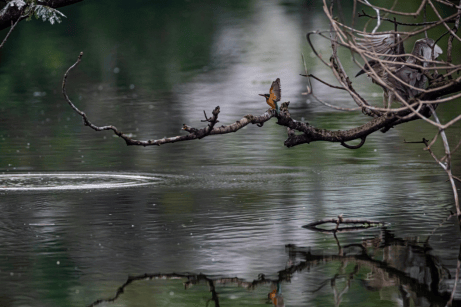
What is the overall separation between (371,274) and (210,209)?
14.4ft

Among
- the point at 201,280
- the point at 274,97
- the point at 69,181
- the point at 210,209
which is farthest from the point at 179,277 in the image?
the point at 69,181

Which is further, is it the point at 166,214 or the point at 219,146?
the point at 219,146

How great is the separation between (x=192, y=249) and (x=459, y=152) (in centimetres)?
980

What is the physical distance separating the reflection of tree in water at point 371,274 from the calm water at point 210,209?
0.02 meters

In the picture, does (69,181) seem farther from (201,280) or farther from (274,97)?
(201,280)

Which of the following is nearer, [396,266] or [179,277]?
[179,277]

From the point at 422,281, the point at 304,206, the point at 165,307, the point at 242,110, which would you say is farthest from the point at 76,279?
the point at 242,110

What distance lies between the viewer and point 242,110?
3127 cm

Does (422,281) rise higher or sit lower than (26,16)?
lower

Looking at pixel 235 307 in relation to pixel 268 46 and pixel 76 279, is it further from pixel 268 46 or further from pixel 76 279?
pixel 268 46

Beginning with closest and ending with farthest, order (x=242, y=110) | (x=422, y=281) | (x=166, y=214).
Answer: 1. (x=422, y=281)
2. (x=166, y=214)
3. (x=242, y=110)

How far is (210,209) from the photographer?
13.8 m

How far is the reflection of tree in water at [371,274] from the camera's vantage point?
889cm

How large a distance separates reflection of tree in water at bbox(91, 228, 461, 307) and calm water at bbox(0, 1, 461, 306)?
2 centimetres
